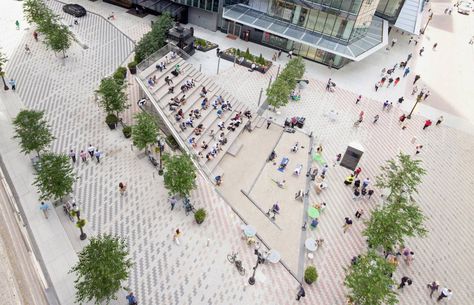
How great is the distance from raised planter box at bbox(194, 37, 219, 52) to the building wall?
479 cm

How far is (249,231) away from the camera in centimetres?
2436

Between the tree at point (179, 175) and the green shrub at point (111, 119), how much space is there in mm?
9202

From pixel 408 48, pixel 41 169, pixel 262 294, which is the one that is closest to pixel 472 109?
pixel 408 48

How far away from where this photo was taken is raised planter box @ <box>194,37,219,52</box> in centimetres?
4522

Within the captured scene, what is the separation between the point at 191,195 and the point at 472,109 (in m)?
40.0

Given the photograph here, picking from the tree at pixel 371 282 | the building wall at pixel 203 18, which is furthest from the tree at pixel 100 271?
the building wall at pixel 203 18

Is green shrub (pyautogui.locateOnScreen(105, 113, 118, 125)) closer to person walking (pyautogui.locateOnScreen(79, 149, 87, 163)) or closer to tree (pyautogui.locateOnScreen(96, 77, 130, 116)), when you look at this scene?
tree (pyautogui.locateOnScreen(96, 77, 130, 116))

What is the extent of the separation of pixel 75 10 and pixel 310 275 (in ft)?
152

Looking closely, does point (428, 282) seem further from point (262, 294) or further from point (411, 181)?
point (262, 294)

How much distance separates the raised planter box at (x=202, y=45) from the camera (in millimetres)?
45219

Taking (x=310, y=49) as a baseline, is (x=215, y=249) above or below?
below

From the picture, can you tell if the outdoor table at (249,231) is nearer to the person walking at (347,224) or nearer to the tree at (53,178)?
the person walking at (347,224)

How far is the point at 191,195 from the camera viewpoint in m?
26.9

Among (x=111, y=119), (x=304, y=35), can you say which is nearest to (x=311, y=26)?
(x=304, y=35)
